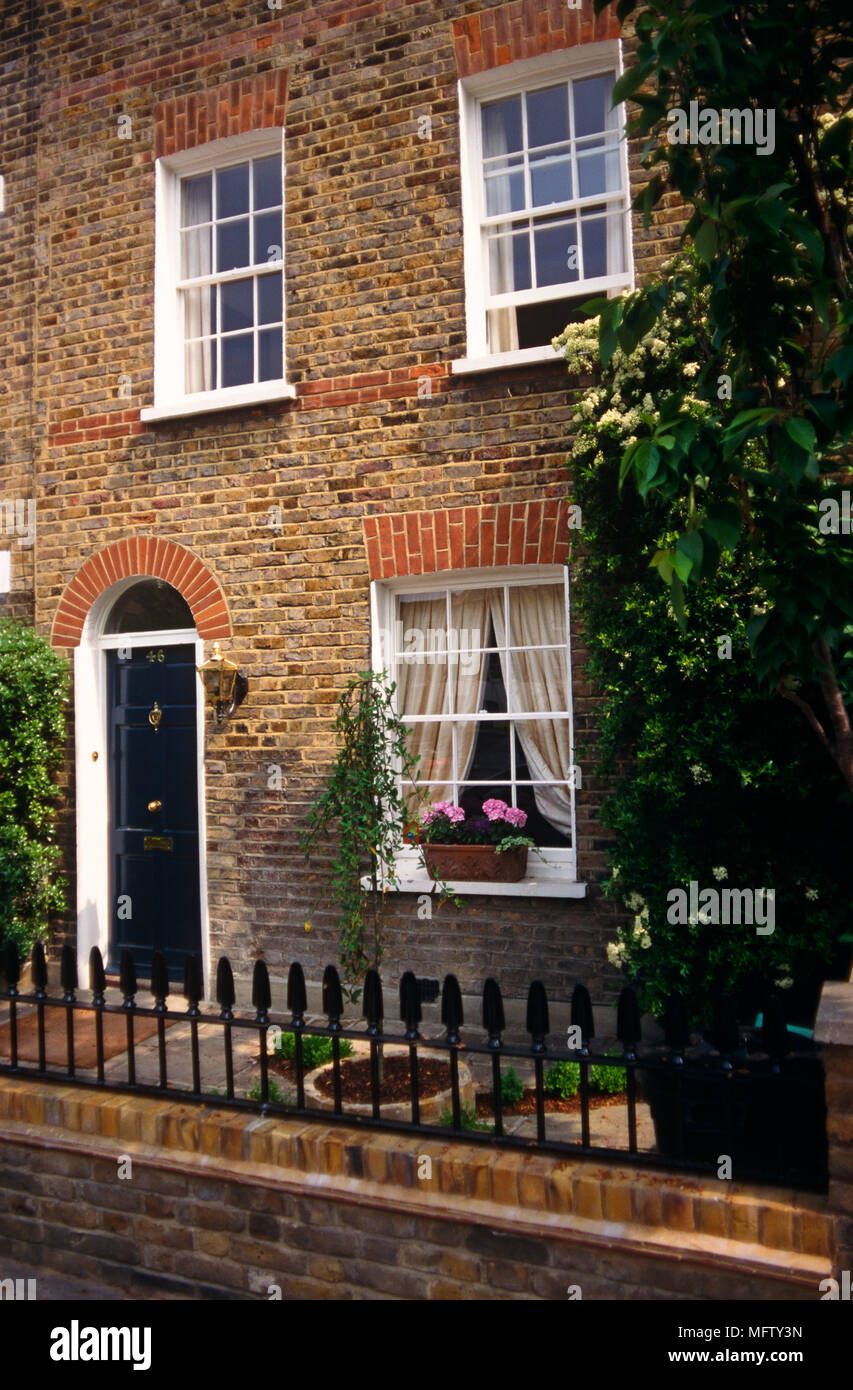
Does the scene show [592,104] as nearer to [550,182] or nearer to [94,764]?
[550,182]

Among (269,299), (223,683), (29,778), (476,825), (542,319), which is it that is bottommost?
(476,825)

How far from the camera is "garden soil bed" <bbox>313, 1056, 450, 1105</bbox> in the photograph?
16.0ft

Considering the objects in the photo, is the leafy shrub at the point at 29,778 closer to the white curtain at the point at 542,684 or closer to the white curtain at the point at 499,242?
the white curtain at the point at 542,684

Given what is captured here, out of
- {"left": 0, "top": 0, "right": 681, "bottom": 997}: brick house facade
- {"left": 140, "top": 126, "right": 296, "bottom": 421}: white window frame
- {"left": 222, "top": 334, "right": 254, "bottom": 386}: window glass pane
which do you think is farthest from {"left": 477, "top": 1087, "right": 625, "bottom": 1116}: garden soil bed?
{"left": 222, "top": 334, "right": 254, "bottom": 386}: window glass pane

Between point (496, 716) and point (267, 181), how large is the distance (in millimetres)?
4401

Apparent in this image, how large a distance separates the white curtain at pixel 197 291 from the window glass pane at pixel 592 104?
9.56 ft

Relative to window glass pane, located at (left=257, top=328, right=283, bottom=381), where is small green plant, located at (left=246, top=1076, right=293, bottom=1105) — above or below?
below

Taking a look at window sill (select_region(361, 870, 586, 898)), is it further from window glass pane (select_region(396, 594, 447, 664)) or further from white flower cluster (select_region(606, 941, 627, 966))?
window glass pane (select_region(396, 594, 447, 664))

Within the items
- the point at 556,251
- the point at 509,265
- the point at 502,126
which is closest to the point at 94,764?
the point at 509,265

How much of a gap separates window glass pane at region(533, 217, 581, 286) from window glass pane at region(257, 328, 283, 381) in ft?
6.61

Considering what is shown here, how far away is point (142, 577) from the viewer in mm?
7855

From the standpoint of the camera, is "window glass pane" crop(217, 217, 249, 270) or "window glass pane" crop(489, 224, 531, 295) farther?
"window glass pane" crop(217, 217, 249, 270)
